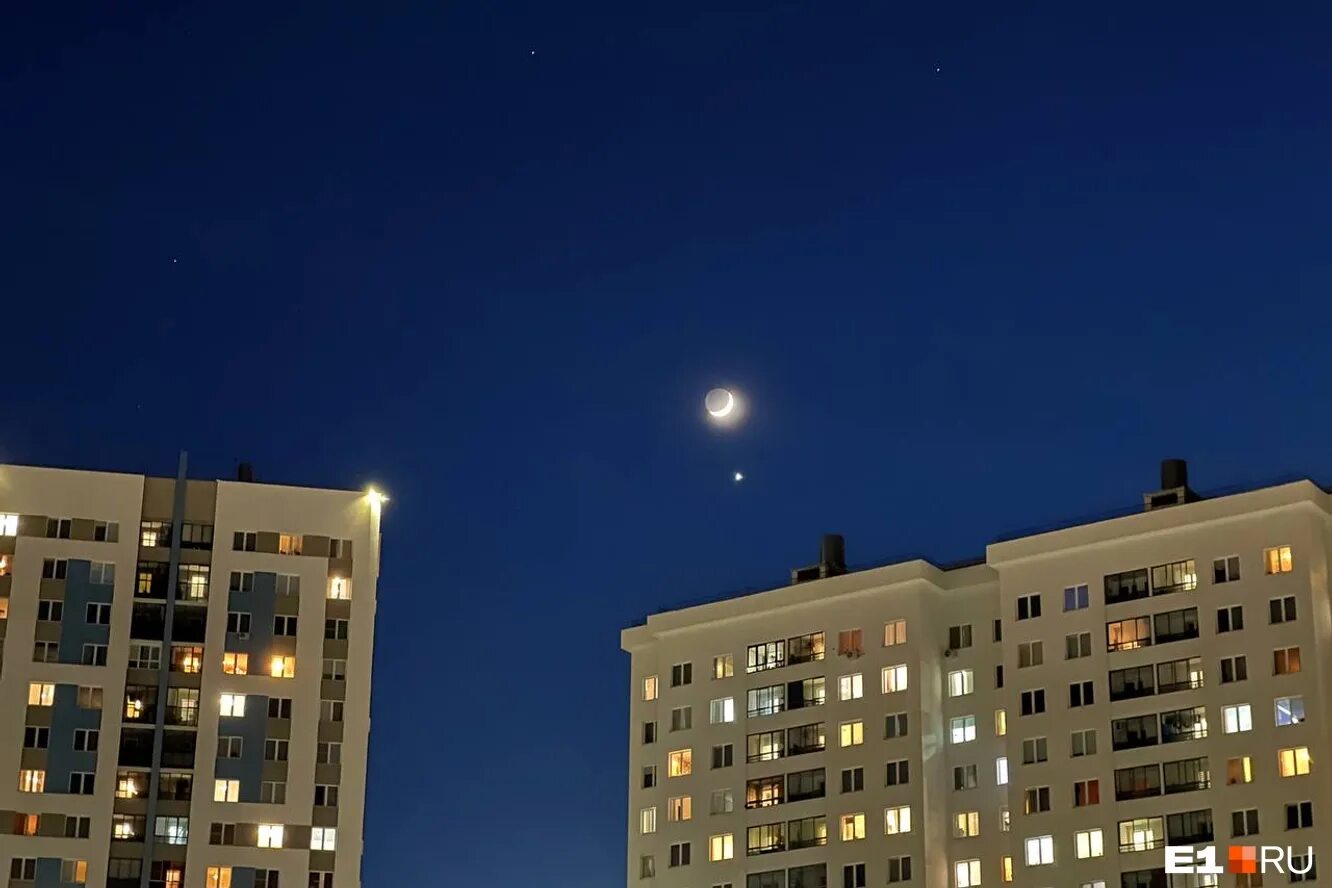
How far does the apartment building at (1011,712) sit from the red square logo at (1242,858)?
39 cm

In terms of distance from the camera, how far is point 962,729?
123 meters

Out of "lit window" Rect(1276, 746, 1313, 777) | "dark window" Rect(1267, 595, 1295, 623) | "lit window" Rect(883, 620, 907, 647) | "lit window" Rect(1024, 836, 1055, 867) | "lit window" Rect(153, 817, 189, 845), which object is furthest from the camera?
"lit window" Rect(883, 620, 907, 647)

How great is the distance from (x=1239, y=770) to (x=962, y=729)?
17.5 m

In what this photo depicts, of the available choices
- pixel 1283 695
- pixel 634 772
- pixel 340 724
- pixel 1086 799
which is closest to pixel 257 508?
pixel 340 724

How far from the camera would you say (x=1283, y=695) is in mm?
109812

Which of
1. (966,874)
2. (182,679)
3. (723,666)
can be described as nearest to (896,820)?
(966,874)

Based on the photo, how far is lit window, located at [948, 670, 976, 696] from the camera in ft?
406

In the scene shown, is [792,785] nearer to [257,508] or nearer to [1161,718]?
[1161,718]

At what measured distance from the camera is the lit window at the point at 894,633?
124625 millimetres

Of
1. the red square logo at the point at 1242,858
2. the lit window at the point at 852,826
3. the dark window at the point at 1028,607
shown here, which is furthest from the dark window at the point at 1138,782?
the lit window at the point at 852,826

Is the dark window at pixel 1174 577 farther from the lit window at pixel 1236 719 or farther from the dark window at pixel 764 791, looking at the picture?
the dark window at pixel 764 791

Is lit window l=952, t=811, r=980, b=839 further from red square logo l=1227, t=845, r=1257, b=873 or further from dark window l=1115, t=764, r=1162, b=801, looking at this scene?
red square logo l=1227, t=845, r=1257, b=873

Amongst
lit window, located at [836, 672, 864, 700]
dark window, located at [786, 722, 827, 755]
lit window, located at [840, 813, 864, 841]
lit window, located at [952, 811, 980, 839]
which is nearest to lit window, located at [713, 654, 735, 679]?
dark window, located at [786, 722, 827, 755]

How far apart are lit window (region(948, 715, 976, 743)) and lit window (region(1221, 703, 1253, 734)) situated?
15696mm
